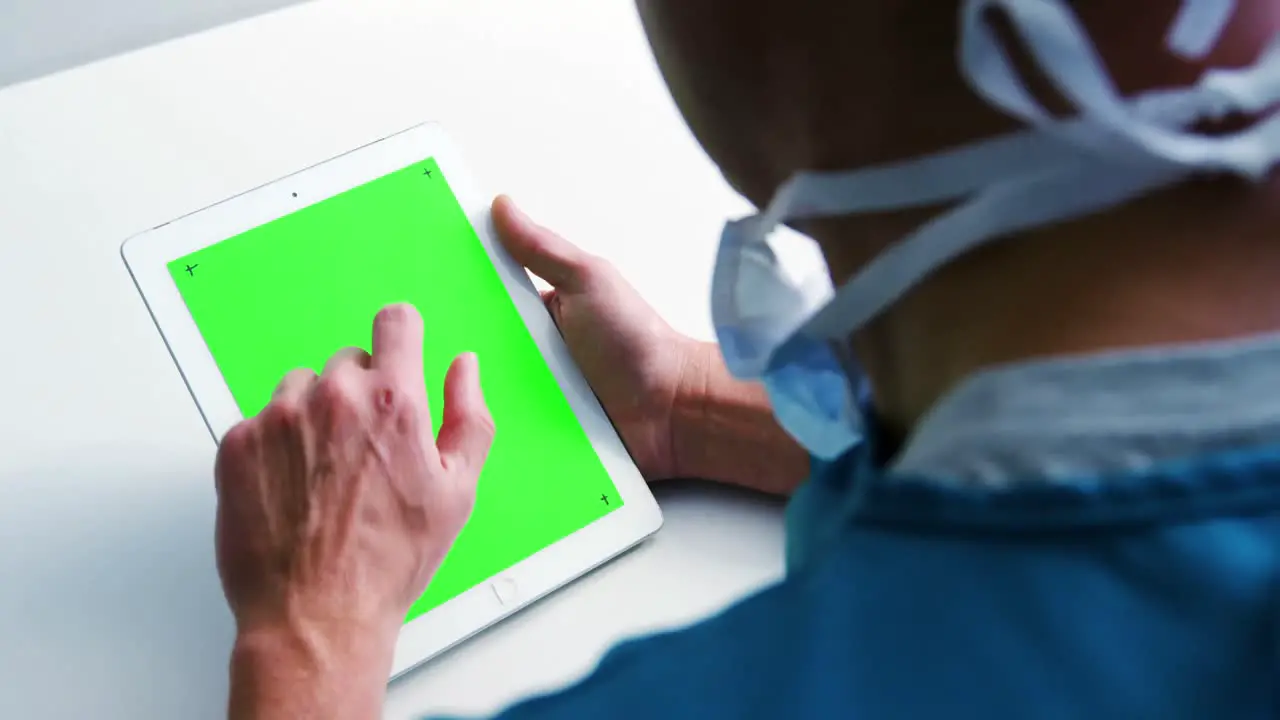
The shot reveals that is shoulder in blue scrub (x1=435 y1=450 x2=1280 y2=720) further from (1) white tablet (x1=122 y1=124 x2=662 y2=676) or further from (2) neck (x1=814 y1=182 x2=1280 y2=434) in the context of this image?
(1) white tablet (x1=122 y1=124 x2=662 y2=676)

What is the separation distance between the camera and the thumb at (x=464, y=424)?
18.7 inches

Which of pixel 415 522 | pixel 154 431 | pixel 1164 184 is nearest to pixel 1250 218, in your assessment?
pixel 1164 184

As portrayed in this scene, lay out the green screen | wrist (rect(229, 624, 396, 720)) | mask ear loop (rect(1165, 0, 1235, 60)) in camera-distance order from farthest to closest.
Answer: the green screen < wrist (rect(229, 624, 396, 720)) < mask ear loop (rect(1165, 0, 1235, 60))

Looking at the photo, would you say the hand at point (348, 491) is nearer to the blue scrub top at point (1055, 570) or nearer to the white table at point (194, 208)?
the white table at point (194, 208)

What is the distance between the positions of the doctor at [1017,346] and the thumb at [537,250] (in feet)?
0.82

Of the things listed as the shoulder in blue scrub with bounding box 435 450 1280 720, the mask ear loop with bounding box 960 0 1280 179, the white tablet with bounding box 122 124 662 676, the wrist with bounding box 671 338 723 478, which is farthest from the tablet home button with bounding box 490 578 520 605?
the mask ear loop with bounding box 960 0 1280 179

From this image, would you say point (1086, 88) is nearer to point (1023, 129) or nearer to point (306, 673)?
point (1023, 129)

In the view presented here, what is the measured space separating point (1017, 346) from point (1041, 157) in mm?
45

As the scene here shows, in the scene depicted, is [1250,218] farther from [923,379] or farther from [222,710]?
[222,710]

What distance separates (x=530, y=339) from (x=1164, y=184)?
35cm

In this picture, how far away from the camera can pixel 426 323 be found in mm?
532

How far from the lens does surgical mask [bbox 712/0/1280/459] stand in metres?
0.23

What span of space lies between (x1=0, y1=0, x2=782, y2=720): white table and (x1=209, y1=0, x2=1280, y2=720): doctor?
22 cm

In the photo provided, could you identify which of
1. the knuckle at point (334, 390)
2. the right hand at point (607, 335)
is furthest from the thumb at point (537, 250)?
the knuckle at point (334, 390)
